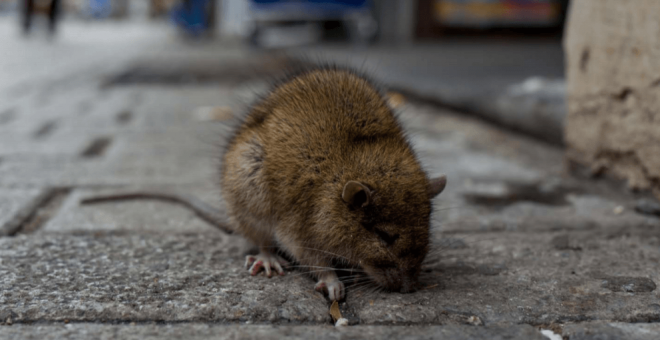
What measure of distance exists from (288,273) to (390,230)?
0.52 m

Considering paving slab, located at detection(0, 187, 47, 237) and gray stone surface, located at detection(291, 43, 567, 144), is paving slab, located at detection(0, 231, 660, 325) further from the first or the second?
gray stone surface, located at detection(291, 43, 567, 144)

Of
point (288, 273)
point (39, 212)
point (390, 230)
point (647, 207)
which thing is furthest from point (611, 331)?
point (39, 212)

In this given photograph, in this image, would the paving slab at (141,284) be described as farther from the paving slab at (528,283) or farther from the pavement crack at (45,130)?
the pavement crack at (45,130)

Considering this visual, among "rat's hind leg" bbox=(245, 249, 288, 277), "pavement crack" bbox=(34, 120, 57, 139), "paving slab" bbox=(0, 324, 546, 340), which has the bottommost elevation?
"pavement crack" bbox=(34, 120, 57, 139)

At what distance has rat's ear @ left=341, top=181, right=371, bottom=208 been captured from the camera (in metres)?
2.36

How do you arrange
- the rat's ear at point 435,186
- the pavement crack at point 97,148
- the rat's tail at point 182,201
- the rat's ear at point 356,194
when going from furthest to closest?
the pavement crack at point 97,148 → the rat's tail at point 182,201 → the rat's ear at point 435,186 → the rat's ear at point 356,194

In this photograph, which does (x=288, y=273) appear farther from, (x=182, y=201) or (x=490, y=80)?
(x=490, y=80)

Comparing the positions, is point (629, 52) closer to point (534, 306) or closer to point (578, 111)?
point (578, 111)

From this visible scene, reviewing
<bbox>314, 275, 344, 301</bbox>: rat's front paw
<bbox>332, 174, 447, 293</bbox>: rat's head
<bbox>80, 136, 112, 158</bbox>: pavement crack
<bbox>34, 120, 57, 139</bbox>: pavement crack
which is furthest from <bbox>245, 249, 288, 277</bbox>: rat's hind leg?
<bbox>34, 120, 57, 139</bbox>: pavement crack

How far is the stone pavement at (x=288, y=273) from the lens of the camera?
6.86 feet

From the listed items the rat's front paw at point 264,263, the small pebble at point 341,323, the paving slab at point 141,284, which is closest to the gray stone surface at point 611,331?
the small pebble at point 341,323

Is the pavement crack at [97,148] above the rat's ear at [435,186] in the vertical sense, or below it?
below

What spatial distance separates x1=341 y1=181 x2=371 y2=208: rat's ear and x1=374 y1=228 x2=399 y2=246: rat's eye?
0.41 ft

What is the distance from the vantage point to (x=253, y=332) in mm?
2006
